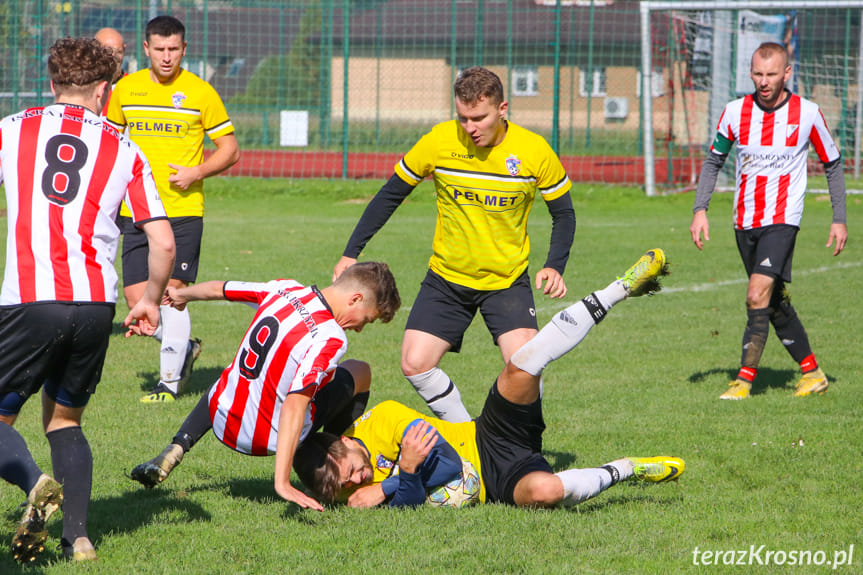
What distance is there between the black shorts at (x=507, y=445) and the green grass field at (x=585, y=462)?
0.15 m

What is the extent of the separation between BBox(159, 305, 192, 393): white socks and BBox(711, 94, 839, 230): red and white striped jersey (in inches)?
166

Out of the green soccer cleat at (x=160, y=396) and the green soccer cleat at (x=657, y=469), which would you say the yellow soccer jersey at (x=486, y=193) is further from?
the green soccer cleat at (x=160, y=396)

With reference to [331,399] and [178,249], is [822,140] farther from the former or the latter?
[178,249]

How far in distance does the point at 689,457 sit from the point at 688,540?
1322 millimetres

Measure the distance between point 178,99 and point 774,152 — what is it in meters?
4.48

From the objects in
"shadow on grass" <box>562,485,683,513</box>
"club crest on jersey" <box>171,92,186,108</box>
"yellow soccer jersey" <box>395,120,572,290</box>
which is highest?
"club crest on jersey" <box>171,92,186,108</box>

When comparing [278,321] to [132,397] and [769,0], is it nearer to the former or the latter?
[132,397]

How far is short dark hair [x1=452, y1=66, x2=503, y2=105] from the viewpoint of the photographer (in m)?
5.07

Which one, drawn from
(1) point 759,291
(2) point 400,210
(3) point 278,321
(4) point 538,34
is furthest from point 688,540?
(4) point 538,34

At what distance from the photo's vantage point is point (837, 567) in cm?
382

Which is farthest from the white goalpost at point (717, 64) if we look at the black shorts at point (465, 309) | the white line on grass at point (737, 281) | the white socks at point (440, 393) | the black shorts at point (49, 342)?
the black shorts at point (49, 342)

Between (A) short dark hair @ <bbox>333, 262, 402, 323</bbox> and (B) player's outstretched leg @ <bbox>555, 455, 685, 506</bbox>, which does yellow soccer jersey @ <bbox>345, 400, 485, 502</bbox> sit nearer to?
(B) player's outstretched leg @ <bbox>555, 455, 685, 506</bbox>

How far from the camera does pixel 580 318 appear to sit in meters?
4.49

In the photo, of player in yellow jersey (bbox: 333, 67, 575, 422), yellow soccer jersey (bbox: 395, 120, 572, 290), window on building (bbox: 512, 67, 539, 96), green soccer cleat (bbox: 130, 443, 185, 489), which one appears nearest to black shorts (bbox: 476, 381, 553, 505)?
player in yellow jersey (bbox: 333, 67, 575, 422)
